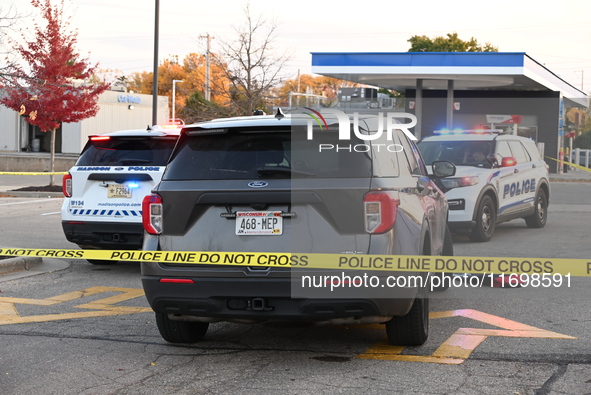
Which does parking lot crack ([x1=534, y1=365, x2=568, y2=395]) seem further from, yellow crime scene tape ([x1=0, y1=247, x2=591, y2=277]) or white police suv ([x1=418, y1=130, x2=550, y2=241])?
white police suv ([x1=418, y1=130, x2=550, y2=241])

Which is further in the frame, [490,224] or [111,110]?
[111,110]

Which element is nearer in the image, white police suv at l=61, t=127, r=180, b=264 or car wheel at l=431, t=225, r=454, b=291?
car wheel at l=431, t=225, r=454, b=291

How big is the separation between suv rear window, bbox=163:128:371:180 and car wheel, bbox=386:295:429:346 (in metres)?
1.19

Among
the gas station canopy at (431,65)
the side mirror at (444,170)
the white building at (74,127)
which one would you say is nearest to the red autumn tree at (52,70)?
the gas station canopy at (431,65)

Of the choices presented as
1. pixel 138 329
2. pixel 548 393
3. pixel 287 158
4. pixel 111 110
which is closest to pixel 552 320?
pixel 548 393

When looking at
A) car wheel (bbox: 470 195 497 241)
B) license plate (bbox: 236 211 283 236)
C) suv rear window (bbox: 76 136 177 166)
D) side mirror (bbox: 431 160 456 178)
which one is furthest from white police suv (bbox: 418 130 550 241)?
license plate (bbox: 236 211 283 236)

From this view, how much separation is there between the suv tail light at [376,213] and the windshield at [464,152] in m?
8.39

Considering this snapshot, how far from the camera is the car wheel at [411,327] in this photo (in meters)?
6.23

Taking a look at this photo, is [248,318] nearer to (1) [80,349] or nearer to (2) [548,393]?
(1) [80,349]

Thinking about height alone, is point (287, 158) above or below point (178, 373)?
above

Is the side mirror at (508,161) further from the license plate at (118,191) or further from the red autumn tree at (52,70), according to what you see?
the red autumn tree at (52,70)

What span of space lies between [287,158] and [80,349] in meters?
2.22

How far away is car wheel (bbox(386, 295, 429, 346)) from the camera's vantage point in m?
6.23

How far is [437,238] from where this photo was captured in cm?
761
